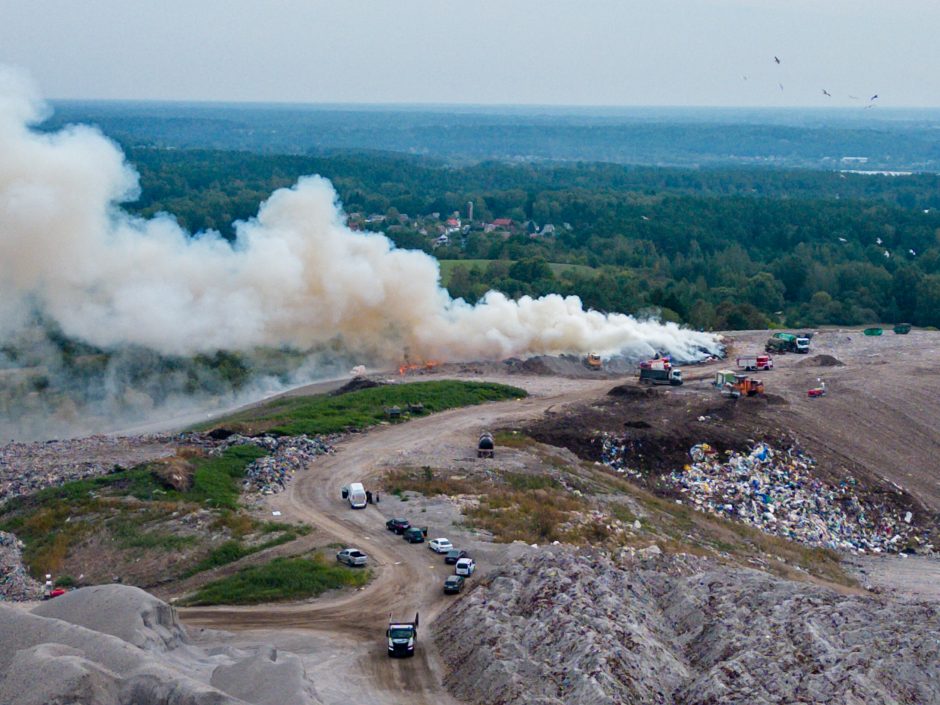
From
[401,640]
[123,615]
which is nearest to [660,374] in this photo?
[401,640]

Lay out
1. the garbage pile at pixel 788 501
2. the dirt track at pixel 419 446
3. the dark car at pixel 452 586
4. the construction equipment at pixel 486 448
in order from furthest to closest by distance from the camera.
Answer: the construction equipment at pixel 486 448 → the garbage pile at pixel 788 501 → the dark car at pixel 452 586 → the dirt track at pixel 419 446

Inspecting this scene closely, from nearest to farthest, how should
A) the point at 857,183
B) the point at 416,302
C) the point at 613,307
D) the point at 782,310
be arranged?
the point at 416,302 → the point at 613,307 → the point at 782,310 → the point at 857,183

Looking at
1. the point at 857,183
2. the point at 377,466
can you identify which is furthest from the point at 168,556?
the point at 857,183

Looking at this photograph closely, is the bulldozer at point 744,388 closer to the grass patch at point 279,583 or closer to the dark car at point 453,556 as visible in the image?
the dark car at point 453,556

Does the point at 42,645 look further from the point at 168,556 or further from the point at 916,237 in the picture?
the point at 916,237

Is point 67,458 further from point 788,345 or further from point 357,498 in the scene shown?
point 788,345

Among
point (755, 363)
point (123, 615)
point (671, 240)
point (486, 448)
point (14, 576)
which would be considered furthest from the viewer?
point (671, 240)

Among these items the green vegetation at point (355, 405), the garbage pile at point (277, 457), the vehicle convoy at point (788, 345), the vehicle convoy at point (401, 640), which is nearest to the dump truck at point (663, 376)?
the green vegetation at point (355, 405)
